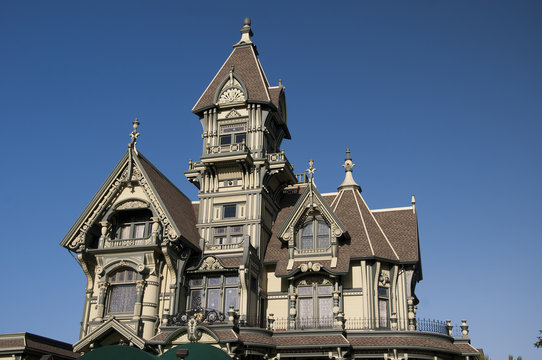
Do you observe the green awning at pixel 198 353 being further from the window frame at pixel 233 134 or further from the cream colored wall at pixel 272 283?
the window frame at pixel 233 134

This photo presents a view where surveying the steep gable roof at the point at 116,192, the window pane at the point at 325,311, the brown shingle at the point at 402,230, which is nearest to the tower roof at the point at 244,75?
the steep gable roof at the point at 116,192

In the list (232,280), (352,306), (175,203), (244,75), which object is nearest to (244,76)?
(244,75)

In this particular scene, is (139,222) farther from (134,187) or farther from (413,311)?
(413,311)

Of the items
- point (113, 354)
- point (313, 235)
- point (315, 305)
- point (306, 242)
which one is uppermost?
point (313, 235)

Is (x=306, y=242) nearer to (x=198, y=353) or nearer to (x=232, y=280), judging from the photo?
(x=232, y=280)

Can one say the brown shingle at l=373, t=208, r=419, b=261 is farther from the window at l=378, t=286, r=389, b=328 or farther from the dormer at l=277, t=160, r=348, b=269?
the dormer at l=277, t=160, r=348, b=269

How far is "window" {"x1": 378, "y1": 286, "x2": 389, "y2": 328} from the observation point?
96.0ft

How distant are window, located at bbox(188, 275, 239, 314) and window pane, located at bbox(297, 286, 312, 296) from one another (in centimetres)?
322

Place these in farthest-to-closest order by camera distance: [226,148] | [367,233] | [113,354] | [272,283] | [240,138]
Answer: [240,138] < [226,148] < [272,283] < [367,233] < [113,354]

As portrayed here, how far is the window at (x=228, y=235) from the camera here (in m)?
32.1

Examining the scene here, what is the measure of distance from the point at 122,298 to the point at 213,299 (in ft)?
15.6

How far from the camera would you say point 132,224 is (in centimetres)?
3259

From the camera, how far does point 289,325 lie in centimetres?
2984

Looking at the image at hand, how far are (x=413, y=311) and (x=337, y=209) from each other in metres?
6.95
